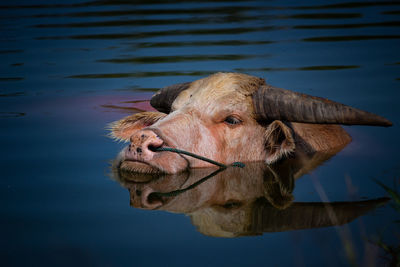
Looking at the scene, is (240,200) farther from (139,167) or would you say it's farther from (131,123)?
(131,123)

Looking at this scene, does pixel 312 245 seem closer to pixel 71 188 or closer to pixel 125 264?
pixel 125 264

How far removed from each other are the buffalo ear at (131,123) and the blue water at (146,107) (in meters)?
0.28

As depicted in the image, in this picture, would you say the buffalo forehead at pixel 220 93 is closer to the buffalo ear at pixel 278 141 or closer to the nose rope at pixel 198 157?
the buffalo ear at pixel 278 141

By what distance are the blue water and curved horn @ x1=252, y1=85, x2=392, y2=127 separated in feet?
1.76

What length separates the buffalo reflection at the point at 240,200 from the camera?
389cm

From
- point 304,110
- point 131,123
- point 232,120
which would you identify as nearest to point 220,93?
point 232,120

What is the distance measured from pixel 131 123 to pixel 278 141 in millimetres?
1646

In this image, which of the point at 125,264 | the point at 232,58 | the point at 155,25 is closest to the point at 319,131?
the point at 125,264

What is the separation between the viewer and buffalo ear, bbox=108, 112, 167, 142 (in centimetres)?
598

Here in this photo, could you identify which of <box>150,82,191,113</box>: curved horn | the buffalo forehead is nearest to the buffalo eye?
the buffalo forehead

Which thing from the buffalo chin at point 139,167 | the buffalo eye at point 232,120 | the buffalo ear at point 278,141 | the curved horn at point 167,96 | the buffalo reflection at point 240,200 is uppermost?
the curved horn at point 167,96

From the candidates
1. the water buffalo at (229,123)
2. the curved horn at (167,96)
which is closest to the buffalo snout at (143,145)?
the water buffalo at (229,123)

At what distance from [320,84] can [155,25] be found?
30.9ft

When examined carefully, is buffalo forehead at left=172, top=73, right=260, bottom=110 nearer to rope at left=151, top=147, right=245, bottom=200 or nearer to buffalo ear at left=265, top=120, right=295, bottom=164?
buffalo ear at left=265, top=120, right=295, bottom=164
